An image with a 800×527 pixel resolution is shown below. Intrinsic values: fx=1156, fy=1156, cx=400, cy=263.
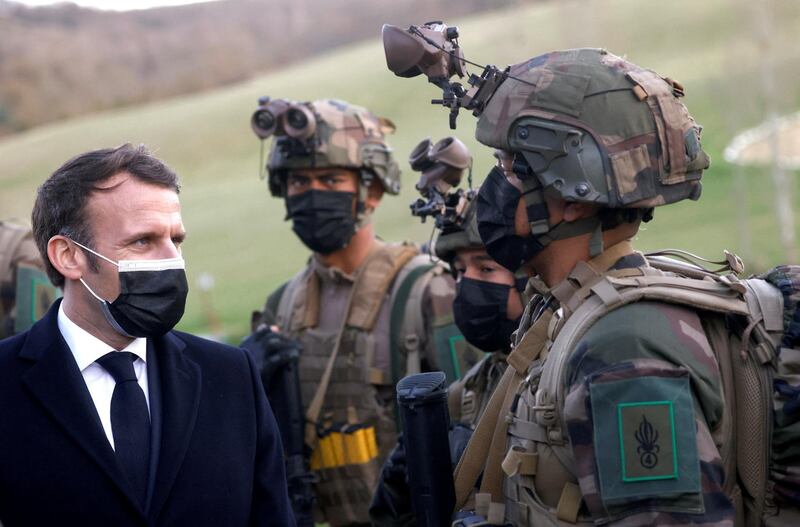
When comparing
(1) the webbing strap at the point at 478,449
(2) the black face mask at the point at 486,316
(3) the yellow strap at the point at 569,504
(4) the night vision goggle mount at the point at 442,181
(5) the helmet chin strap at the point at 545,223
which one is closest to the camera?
(3) the yellow strap at the point at 569,504

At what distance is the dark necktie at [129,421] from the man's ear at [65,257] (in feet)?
1.06

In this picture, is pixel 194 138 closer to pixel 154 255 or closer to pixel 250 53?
pixel 250 53

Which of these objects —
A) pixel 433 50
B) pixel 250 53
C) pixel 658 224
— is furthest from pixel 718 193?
pixel 250 53

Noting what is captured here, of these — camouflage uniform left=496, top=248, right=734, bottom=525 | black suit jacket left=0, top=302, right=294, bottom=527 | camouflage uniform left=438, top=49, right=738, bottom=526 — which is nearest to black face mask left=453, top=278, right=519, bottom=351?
camouflage uniform left=438, top=49, right=738, bottom=526

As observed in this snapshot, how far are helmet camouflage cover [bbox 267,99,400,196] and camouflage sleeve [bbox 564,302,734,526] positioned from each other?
12.5 ft

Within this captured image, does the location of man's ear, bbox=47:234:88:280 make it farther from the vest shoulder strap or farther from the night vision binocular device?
the night vision binocular device

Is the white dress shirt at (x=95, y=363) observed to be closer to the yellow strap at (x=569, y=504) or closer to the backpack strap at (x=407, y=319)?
the yellow strap at (x=569, y=504)

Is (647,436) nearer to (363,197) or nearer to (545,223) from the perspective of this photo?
(545,223)

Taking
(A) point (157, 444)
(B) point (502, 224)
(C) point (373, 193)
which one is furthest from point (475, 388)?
(C) point (373, 193)

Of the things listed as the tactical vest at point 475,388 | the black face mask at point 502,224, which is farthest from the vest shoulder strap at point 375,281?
the black face mask at point 502,224

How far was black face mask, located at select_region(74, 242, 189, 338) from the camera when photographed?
3.98m

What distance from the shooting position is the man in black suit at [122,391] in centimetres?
374

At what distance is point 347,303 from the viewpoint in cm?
682

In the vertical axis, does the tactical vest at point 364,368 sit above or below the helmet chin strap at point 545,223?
below
